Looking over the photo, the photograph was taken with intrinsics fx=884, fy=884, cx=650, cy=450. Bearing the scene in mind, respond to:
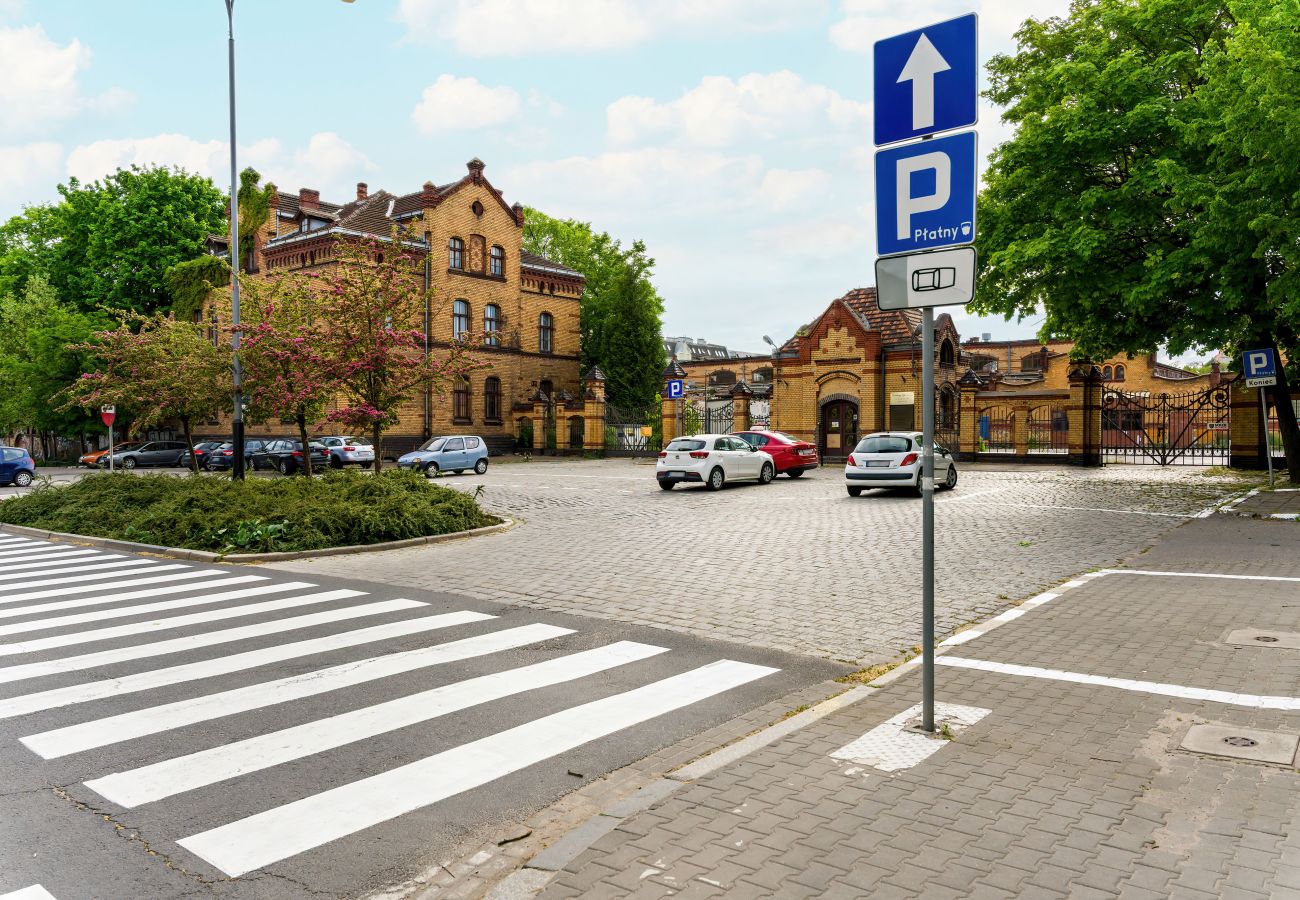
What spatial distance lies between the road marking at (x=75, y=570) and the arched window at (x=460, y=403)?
34.5 metres

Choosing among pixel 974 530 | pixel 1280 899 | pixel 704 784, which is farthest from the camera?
pixel 974 530

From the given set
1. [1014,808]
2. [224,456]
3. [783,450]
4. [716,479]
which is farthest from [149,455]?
[1014,808]

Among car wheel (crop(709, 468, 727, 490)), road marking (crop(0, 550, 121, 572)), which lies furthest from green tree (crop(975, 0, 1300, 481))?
road marking (crop(0, 550, 121, 572))

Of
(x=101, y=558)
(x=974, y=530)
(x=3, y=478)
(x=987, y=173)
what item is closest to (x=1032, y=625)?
(x=974, y=530)

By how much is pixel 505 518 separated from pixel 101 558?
6599 mm

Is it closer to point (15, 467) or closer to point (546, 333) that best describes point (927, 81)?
point (15, 467)

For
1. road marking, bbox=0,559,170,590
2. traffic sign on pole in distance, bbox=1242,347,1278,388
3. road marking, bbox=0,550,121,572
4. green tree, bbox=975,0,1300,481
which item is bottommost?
road marking, bbox=0,550,121,572

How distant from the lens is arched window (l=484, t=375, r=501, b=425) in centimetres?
4862

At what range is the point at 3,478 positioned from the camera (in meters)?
32.2

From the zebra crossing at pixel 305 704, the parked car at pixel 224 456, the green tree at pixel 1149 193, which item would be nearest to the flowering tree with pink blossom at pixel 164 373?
the zebra crossing at pixel 305 704

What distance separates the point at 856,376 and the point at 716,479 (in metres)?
15.1

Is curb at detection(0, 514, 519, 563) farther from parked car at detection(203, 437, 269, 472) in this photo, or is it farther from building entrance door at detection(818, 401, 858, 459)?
building entrance door at detection(818, 401, 858, 459)

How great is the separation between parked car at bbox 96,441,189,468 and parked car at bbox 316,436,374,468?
11283 millimetres

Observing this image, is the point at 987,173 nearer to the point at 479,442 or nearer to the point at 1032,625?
the point at 1032,625
